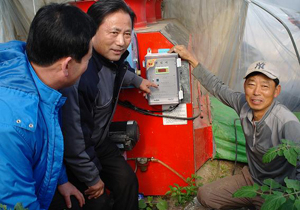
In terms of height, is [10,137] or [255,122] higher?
[10,137]

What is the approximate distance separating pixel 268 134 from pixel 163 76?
3.49 feet

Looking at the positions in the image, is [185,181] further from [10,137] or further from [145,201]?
[10,137]

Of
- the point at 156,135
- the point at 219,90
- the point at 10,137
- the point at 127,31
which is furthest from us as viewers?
the point at 156,135

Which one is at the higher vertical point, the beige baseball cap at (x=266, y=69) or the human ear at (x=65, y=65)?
the human ear at (x=65, y=65)

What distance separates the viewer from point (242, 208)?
2939 millimetres

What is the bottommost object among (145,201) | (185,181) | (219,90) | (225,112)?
(145,201)

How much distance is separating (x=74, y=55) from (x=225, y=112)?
2797mm

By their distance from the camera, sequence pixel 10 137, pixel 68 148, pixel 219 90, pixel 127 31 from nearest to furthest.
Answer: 1. pixel 10 137
2. pixel 68 148
3. pixel 127 31
4. pixel 219 90

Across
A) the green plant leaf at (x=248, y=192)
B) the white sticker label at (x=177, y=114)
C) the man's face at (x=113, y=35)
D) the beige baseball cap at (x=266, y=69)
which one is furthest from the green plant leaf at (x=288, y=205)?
the white sticker label at (x=177, y=114)

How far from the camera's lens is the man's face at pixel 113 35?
7.41ft

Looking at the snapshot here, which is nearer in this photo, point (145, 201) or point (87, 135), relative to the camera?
point (87, 135)

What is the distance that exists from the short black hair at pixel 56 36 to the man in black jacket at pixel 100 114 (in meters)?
0.41

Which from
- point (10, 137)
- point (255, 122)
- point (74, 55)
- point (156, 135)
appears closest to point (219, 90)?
point (255, 122)

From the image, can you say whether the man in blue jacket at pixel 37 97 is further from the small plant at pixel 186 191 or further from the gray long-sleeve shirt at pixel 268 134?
the small plant at pixel 186 191
